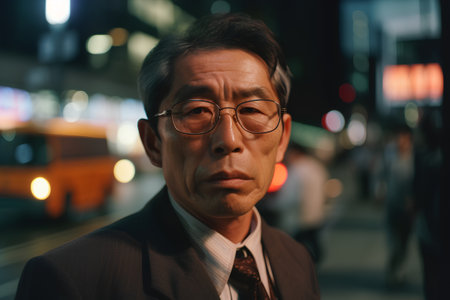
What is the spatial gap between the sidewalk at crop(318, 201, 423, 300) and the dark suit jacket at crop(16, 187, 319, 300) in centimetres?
430

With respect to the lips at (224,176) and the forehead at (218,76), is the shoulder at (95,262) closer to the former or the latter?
the lips at (224,176)

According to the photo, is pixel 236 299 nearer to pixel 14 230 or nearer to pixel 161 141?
pixel 161 141

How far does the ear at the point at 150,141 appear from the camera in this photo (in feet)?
4.69

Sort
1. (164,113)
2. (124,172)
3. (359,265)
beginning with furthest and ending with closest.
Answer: (124,172) → (359,265) → (164,113)

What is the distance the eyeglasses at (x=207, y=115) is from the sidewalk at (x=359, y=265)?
4392 millimetres

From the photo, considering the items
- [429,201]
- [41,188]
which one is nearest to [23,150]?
[41,188]

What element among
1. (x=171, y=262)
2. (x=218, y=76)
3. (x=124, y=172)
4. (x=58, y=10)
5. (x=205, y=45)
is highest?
(x=58, y=10)

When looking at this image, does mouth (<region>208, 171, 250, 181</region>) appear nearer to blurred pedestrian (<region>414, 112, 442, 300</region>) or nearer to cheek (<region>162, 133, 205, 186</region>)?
cheek (<region>162, 133, 205, 186</region>)

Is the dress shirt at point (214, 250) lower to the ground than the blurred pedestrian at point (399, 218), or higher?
higher

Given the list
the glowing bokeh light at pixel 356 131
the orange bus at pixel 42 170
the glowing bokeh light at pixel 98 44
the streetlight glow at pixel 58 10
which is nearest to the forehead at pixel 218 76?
the orange bus at pixel 42 170

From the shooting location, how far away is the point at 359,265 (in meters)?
6.62

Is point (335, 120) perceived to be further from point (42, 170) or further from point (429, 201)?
point (429, 201)

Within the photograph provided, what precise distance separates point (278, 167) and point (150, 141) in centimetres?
547

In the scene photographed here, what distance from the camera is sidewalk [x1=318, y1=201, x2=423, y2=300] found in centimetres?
539
